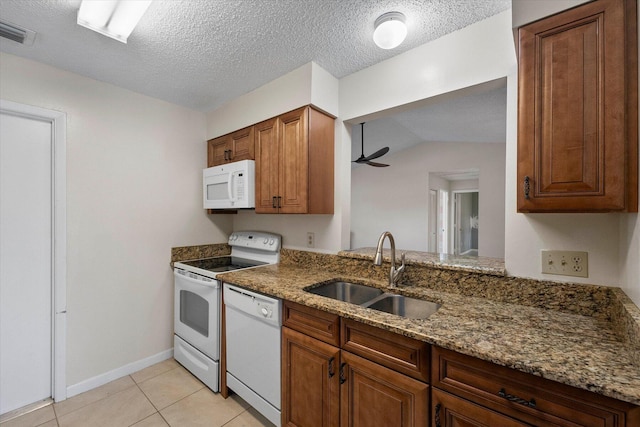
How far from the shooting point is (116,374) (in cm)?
220

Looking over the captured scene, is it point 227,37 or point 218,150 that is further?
point 218,150

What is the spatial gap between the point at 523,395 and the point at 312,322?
89 centimetres

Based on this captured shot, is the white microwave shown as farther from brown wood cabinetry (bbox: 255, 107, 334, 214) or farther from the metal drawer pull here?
the metal drawer pull

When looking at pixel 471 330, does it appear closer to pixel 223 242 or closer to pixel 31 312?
pixel 223 242

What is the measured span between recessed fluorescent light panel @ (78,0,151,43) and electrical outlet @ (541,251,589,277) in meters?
2.26

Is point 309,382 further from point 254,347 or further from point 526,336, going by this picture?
point 526,336

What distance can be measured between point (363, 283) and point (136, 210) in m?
1.98

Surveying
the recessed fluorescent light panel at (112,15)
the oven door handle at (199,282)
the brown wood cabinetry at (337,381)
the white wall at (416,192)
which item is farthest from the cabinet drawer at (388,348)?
the white wall at (416,192)

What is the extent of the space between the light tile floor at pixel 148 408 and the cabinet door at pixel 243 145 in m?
1.86

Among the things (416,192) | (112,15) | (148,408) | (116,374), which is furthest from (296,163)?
(416,192)

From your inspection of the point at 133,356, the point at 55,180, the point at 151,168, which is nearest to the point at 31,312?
the point at 133,356

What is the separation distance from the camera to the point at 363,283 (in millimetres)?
1801

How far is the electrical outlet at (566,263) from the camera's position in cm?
126

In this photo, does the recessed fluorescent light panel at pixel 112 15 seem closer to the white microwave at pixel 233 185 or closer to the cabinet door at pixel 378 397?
the white microwave at pixel 233 185
